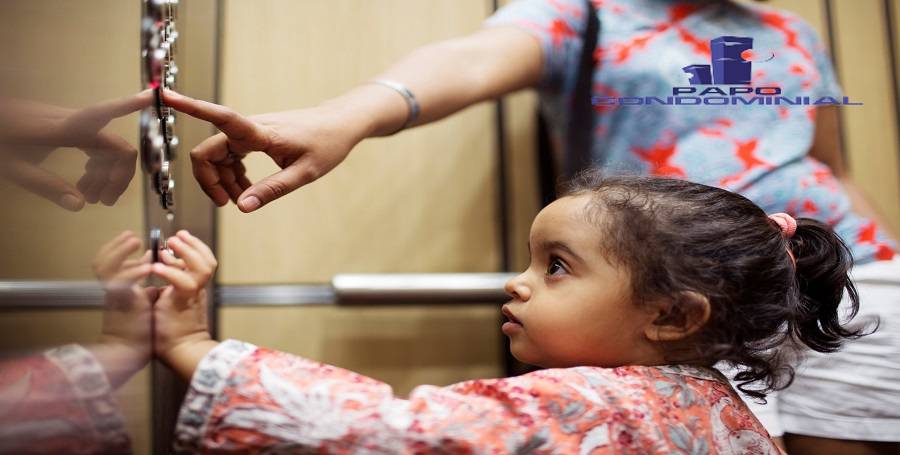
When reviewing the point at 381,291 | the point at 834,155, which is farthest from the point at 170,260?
the point at 834,155

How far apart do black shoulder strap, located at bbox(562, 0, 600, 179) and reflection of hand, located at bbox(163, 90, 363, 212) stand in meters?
0.35

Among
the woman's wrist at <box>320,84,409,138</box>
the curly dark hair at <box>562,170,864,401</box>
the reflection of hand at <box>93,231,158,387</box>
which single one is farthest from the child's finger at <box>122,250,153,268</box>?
the curly dark hair at <box>562,170,864,401</box>

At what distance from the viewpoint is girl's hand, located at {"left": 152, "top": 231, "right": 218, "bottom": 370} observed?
0.48 metres

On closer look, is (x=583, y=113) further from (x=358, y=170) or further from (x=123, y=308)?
(x=123, y=308)

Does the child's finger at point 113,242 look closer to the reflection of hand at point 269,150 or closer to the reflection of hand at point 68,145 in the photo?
the reflection of hand at point 68,145

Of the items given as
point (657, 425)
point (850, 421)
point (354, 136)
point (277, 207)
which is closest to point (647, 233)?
point (657, 425)

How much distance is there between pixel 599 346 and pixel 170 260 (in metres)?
0.34

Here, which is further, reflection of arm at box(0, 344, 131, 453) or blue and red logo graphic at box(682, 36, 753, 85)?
blue and red logo graphic at box(682, 36, 753, 85)

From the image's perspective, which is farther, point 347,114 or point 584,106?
point 584,106

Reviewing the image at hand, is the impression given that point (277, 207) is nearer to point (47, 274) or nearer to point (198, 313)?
point (198, 313)

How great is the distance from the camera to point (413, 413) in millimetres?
455

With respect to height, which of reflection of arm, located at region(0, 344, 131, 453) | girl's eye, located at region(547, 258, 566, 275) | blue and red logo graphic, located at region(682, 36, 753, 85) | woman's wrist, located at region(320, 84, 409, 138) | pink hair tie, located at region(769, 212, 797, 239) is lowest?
reflection of arm, located at region(0, 344, 131, 453)

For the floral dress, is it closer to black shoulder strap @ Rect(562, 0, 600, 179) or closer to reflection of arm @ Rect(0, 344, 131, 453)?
reflection of arm @ Rect(0, 344, 131, 453)

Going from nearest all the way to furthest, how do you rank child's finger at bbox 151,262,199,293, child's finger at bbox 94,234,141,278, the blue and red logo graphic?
1. child's finger at bbox 94,234,141,278
2. child's finger at bbox 151,262,199,293
3. the blue and red logo graphic
